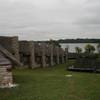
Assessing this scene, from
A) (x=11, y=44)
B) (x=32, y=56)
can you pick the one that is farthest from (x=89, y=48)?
(x=11, y=44)

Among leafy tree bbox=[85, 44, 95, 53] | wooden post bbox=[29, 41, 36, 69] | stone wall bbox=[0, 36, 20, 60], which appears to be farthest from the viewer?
leafy tree bbox=[85, 44, 95, 53]

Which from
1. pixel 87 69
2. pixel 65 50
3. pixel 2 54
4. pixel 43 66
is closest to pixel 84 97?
pixel 2 54

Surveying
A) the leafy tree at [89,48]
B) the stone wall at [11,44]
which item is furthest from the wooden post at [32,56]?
the leafy tree at [89,48]

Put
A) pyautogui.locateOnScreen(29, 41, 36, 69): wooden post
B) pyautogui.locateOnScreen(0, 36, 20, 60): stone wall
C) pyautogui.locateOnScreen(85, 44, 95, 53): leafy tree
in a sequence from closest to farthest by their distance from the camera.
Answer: pyautogui.locateOnScreen(0, 36, 20, 60): stone wall, pyautogui.locateOnScreen(29, 41, 36, 69): wooden post, pyautogui.locateOnScreen(85, 44, 95, 53): leafy tree

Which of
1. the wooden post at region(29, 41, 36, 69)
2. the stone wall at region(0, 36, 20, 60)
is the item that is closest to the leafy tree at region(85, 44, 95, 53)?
the wooden post at region(29, 41, 36, 69)

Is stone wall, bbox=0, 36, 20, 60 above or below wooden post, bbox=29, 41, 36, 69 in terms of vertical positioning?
above

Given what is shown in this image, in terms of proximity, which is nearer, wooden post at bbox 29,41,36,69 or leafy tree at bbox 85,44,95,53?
wooden post at bbox 29,41,36,69

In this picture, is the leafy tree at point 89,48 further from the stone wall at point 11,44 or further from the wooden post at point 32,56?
the stone wall at point 11,44

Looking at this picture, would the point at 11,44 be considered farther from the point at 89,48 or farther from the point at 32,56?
the point at 89,48

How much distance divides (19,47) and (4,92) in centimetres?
2012

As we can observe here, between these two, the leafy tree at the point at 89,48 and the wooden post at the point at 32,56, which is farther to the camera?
the leafy tree at the point at 89,48

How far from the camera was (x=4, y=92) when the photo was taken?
1555 cm

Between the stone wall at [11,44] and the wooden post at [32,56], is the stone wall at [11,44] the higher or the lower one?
the higher one

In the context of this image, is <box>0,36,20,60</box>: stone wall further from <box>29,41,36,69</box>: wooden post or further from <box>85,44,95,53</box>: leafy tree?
<box>85,44,95,53</box>: leafy tree
